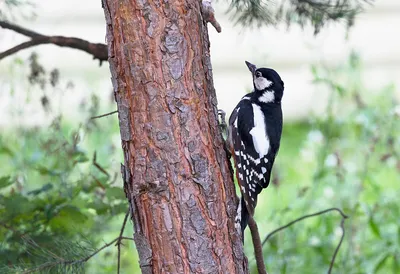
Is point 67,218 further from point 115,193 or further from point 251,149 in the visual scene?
point 251,149

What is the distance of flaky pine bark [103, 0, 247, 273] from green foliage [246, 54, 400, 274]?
171 centimetres

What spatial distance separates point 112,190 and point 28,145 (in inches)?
72.4

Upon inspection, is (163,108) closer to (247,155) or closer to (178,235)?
(178,235)

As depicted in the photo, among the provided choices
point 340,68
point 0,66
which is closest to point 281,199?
point 340,68

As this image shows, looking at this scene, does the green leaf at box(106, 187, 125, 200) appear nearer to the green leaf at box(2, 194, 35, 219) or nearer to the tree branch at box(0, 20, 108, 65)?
the green leaf at box(2, 194, 35, 219)

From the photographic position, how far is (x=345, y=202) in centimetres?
454

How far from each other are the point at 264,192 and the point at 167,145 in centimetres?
317

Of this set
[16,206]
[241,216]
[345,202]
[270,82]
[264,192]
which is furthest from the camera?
[264,192]

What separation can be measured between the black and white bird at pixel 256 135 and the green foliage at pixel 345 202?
0.80 metres

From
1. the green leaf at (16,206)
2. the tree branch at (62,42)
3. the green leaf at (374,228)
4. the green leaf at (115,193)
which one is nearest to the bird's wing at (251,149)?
the green leaf at (115,193)

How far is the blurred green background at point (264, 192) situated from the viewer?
129 inches

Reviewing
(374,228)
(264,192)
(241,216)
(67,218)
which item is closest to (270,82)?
(241,216)

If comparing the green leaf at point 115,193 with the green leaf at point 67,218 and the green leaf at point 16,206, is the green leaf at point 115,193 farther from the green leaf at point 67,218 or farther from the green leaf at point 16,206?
the green leaf at point 16,206

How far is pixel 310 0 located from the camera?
11.8 ft
